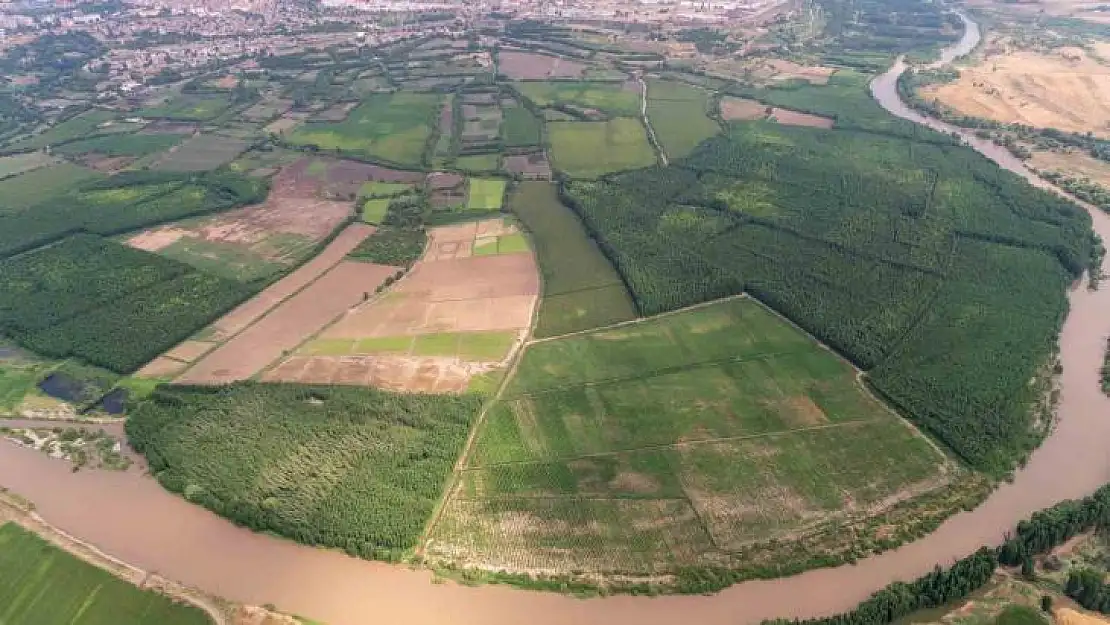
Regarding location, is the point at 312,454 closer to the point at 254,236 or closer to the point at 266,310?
the point at 266,310

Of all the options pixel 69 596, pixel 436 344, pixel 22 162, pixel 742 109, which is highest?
pixel 742 109

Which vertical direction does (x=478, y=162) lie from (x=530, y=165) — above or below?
above

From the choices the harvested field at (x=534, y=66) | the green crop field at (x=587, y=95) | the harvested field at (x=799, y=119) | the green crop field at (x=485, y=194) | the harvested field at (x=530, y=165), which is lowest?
the green crop field at (x=485, y=194)

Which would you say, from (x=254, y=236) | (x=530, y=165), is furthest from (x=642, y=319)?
(x=254, y=236)

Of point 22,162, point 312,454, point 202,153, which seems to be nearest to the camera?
point 312,454

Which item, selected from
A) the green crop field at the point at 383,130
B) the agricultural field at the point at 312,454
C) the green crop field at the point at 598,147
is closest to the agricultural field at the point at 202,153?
the green crop field at the point at 383,130

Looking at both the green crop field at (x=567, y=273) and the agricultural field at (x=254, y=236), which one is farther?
the agricultural field at (x=254, y=236)

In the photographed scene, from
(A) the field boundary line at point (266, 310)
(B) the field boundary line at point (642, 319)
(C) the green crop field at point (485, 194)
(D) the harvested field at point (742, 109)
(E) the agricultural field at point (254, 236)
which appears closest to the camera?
(A) the field boundary line at point (266, 310)

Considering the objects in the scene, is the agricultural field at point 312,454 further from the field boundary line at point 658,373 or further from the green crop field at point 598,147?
the green crop field at point 598,147
